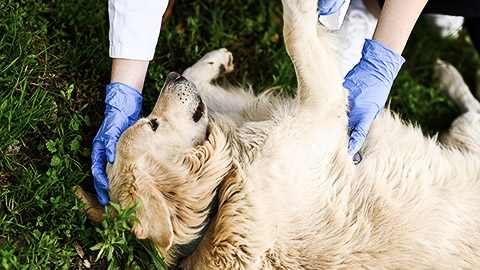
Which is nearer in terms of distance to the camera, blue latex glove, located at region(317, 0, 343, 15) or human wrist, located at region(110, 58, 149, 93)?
blue latex glove, located at region(317, 0, 343, 15)

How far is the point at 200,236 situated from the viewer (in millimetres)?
2301

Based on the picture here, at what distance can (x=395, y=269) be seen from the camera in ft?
7.54

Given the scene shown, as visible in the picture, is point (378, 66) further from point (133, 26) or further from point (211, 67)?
point (133, 26)

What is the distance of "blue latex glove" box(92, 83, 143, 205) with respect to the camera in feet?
7.88

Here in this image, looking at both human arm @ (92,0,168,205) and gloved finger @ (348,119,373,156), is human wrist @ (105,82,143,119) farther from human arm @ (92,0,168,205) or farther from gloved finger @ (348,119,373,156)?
gloved finger @ (348,119,373,156)

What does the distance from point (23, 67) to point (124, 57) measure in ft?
2.29

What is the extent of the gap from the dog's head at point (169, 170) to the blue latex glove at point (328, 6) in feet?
3.03

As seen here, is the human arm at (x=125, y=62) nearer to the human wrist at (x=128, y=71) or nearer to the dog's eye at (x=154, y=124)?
the human wrist at (x=128, y=71)

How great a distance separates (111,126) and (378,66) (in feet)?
5.57

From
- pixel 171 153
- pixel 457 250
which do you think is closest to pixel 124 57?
pixel 171 153

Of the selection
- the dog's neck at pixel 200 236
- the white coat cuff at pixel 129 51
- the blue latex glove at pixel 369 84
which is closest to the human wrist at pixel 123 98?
the white coat cuff at pixel 129 51

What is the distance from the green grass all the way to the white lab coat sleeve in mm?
494

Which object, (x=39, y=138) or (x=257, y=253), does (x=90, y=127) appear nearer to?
(x=39, y=138)

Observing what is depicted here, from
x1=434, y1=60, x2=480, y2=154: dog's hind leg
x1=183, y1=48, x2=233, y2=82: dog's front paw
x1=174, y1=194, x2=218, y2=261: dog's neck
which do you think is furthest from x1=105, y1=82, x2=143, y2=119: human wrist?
x1=434, y1=60, x2=480, y2=154: dog's hind leg
